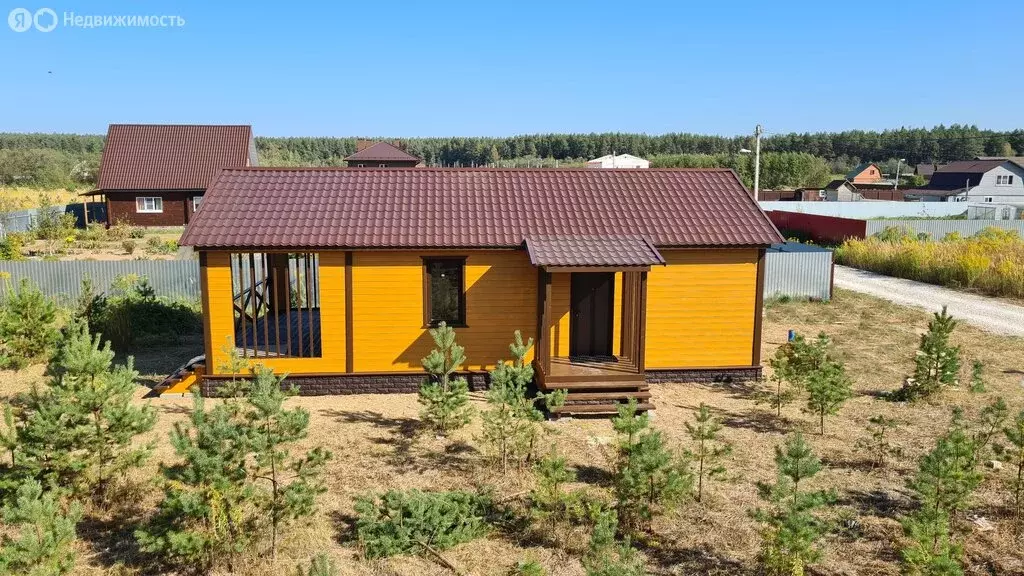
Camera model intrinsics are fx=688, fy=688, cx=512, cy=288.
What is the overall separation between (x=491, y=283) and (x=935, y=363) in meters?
7.77

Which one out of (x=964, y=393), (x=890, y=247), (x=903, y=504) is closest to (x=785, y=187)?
(x=890, y=247)

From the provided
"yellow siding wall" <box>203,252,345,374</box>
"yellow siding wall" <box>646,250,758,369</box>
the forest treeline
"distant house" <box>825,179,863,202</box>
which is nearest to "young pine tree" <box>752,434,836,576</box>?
"yellow siding wall" <box>646,250,758,369</box>

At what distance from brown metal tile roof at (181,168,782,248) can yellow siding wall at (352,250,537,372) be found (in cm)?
38

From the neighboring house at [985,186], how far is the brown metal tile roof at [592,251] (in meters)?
63.6

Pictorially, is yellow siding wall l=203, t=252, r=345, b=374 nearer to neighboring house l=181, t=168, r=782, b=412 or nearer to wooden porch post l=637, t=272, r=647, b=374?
neighboring house l=181, t=168, r=782, b=412

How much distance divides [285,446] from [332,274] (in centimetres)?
350

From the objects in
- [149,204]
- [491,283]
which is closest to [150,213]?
[149,204]

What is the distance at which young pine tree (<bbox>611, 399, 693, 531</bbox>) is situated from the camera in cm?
721

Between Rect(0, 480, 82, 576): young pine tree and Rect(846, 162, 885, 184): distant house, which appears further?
Rect(846, 162, 885, 184): distant house

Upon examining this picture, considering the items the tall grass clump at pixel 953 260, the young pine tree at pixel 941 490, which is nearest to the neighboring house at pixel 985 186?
the tall grass clump at pixel 953 260

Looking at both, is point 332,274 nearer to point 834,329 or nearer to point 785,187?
point 834,329

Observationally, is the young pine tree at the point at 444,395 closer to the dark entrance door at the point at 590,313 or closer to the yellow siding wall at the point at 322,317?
the yellow siding wall at the point at 322,317

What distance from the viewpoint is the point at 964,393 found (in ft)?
40.7

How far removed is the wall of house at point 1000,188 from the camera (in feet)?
211
